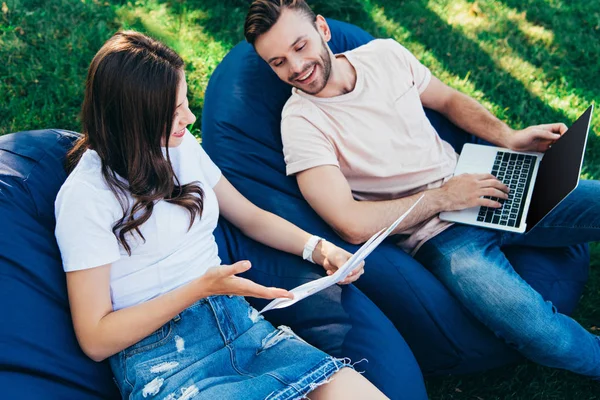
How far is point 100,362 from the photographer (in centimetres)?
204

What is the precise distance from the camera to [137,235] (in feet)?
6.26

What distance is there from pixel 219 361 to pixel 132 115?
817 mm

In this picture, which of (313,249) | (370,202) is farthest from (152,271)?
(370,202)

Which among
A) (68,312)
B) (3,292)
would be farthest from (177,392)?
(3,292)

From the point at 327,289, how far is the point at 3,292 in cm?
114

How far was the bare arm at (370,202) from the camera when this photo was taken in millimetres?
2520

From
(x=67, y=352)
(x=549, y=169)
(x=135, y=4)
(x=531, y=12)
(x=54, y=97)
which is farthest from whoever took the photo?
(x=531, y=12)

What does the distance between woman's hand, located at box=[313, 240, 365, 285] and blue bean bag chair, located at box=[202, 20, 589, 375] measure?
63mm

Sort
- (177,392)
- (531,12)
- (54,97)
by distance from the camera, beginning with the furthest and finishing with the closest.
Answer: (531,12)
(54,97)
(177,392)

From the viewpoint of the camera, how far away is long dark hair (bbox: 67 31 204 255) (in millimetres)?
1792

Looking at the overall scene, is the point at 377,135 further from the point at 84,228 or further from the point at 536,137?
the point at 84,228

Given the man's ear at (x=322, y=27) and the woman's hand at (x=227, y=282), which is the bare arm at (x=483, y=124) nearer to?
the man's ear at (x=322, y=27)

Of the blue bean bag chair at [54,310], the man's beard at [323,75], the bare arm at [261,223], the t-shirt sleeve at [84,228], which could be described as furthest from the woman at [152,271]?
the man's beard at [323,75]

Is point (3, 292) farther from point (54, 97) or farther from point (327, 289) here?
point (54, 97)
